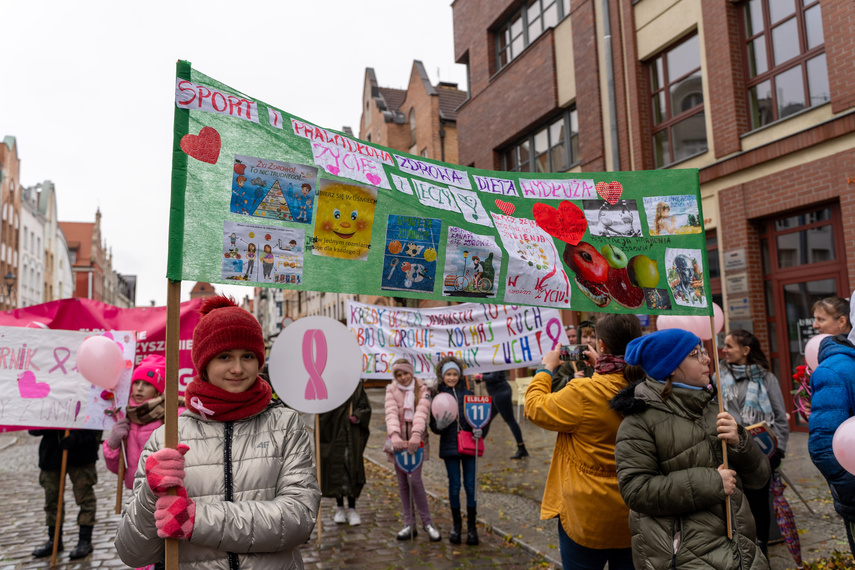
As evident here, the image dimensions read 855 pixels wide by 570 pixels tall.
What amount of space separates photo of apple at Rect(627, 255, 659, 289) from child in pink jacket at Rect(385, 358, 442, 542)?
122 inches

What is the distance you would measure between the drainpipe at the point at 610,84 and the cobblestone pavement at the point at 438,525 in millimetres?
6709

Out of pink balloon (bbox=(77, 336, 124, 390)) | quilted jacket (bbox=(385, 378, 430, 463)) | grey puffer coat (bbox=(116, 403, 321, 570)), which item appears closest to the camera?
grey puffer coat (bbox=(116, 403, 321, 570))

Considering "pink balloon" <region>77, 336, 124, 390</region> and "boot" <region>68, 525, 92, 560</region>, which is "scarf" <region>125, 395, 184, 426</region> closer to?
"pink balloon" <region>77, 336, 124, 390</region>

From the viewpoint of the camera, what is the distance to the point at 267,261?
9.21 ft

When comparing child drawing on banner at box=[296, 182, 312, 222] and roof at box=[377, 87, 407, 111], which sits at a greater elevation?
roof at box=[377, 87, 407, 111]

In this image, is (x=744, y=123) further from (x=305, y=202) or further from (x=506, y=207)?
(x=305, y=202)

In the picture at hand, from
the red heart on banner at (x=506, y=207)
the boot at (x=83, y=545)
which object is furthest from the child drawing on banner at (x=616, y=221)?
the boot at (x=83, y=545)

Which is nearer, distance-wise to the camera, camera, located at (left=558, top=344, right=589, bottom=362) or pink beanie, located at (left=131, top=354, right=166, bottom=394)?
camera, located at (left=558, top=344, right=589, bottom=362)

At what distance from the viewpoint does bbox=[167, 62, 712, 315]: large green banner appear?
8.77ft

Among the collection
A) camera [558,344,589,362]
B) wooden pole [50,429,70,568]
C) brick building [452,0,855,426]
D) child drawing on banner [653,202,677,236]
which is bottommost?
wooden pole [50,429,70,568]

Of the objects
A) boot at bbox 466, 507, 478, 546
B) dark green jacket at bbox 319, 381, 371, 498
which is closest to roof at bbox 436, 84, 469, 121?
dark green jacket at bbox 319, 381, 371, 498

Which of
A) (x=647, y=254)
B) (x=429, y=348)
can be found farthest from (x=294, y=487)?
(x=429, y=348)

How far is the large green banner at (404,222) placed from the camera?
105 inches

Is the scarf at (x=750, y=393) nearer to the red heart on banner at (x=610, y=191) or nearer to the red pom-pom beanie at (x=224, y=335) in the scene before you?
the red heart on banner at (x=610, y=191)
